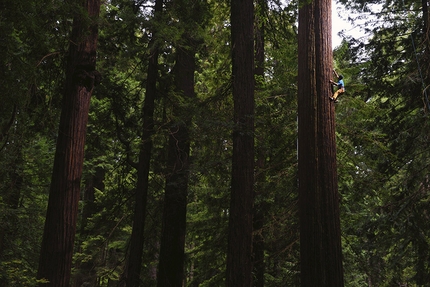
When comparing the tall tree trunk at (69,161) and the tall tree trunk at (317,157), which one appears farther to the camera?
the tall tree trunk at (69,161)

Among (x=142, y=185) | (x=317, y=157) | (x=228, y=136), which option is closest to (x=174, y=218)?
(x=142, y=185)

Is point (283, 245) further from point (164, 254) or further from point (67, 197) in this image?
point (67, 197)

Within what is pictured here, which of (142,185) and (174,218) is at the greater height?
(142,185)

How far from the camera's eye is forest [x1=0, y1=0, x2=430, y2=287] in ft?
19.7

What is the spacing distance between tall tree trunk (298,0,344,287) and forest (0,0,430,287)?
2cm

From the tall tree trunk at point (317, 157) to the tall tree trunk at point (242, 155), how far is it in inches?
62.1

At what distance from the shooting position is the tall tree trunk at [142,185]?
898 centimetres

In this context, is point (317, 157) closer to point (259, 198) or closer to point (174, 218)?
point (259, 198)

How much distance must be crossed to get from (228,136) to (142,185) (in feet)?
7.68

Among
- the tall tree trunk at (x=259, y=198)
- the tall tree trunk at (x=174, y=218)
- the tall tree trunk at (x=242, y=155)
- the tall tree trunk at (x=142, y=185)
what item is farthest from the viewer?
the tall tree trunk at (x=174, y=218)

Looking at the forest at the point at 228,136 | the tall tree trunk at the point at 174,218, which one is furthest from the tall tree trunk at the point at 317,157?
the tall tree trunk at the point at 174,218

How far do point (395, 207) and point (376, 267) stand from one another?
160 cm

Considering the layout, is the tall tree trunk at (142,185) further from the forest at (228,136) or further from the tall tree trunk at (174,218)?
the tall tree trunk at (174,218)

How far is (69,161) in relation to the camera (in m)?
6.37
